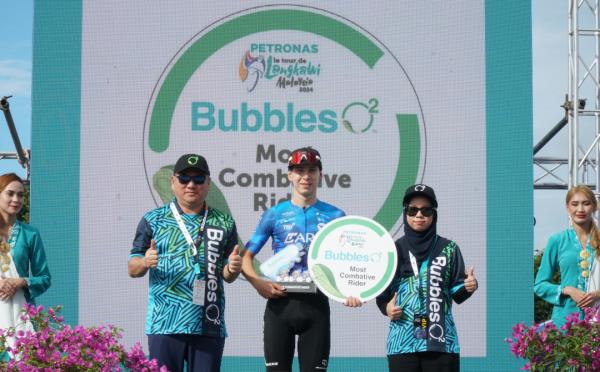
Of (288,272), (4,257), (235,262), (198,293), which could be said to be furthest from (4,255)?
(288,272)

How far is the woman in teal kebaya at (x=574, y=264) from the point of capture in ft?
15.9

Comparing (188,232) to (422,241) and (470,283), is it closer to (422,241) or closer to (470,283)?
(422,241)

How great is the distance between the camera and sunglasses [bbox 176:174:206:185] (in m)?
4.46

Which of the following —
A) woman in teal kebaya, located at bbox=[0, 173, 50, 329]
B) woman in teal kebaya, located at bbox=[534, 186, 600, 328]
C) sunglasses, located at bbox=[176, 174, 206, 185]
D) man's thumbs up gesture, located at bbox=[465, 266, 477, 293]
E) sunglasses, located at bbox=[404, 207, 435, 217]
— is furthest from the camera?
woman in teal kebaya, located at bbox=[534, 186, 600, 328]

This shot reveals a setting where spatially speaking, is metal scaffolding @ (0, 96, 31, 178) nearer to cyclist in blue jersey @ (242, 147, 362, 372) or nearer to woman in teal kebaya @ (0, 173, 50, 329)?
woman in teal kebaya @ (0, 173, 50, 329)

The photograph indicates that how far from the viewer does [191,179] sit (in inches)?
176

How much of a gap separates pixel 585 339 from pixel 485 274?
2326 mm

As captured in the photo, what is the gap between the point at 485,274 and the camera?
675cm

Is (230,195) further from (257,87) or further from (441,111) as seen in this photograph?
(441,111)

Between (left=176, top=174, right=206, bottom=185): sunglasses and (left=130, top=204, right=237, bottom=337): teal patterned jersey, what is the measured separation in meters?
0.16

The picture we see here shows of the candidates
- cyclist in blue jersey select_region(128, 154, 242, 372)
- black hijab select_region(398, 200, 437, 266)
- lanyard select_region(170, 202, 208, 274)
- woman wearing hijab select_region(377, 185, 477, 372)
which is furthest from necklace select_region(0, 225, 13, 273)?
black hijab select_region(398, 200, 437, 266)

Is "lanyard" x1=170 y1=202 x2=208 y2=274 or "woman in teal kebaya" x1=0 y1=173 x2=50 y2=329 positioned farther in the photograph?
"woman in teal kebaya" x1=0 y1=173 x2=50 y2=329

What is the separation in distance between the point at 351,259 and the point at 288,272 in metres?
0.32

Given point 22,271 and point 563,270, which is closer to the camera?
point 22,271
